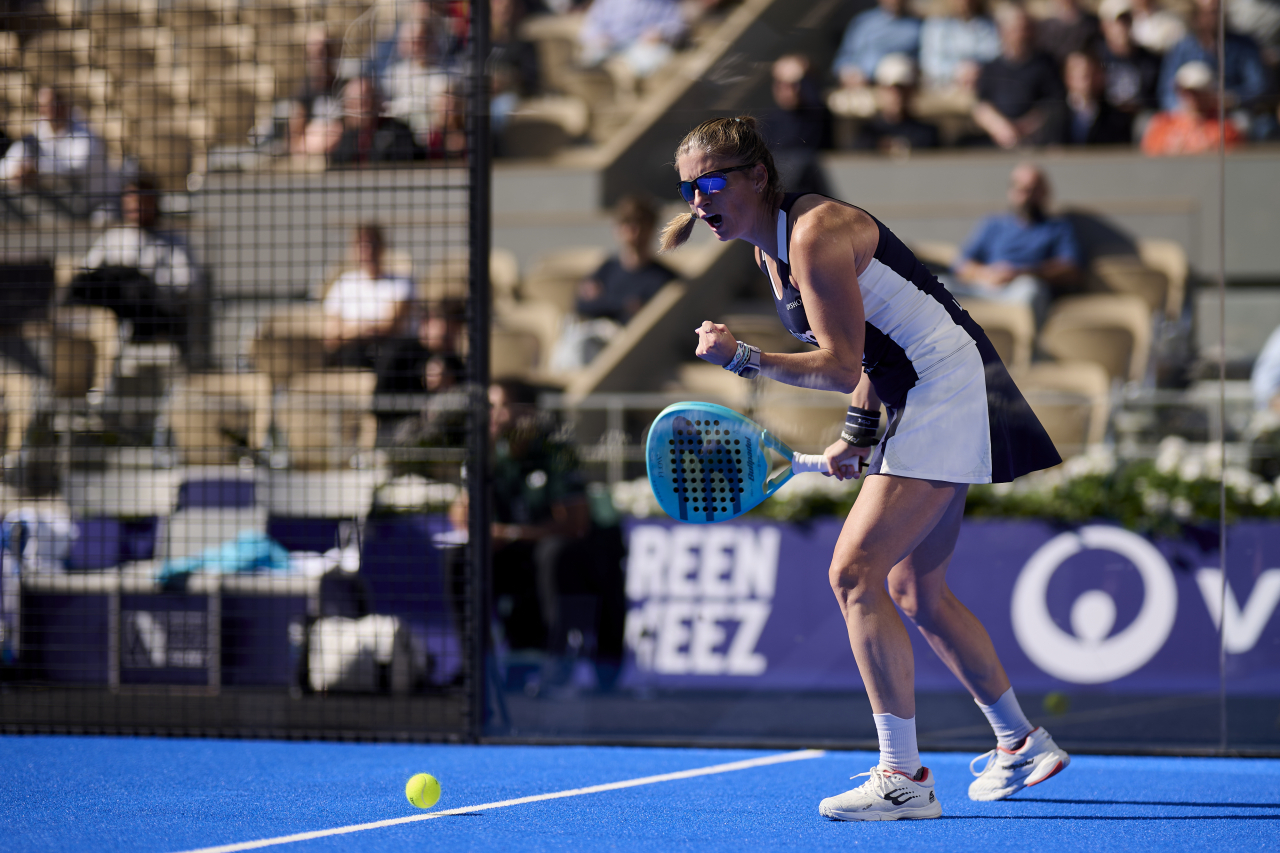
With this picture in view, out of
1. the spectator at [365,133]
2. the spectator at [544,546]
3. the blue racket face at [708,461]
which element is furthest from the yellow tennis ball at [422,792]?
the spectator at [365,133]

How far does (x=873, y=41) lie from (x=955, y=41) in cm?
69

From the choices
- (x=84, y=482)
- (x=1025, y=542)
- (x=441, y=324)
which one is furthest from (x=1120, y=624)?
(x=84, y=482)

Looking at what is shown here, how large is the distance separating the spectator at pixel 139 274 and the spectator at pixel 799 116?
10.6 ft

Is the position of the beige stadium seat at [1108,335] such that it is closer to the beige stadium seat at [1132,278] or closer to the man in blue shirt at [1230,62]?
the beige stadium seat at [1132,278]

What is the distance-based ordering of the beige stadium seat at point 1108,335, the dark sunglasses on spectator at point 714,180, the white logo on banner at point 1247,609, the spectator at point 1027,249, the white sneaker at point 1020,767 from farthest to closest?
the spectator at point 1027,249, the beige stadium seat at point 1108,335, the white logo on banner at point 1247,609, the white sneaker at point 1020,767, the dark sunglasses on spectator at point 714,180

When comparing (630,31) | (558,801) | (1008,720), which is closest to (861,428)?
(1008,720)

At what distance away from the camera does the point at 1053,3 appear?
1027 cm

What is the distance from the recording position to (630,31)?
36.4 feet

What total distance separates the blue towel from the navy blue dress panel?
136 inches

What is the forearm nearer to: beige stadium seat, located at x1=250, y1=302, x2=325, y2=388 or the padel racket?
the padel racket

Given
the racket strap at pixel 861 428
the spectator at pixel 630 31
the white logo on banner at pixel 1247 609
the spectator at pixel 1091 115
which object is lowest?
the white logo on banner at pixel 1247 609

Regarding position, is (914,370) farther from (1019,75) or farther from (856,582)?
(1019,75)

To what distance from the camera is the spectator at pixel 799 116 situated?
25.0 ft

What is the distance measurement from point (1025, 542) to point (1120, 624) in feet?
1.69
